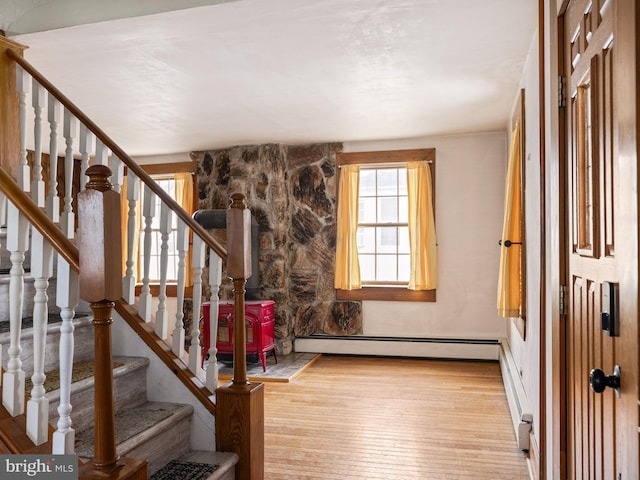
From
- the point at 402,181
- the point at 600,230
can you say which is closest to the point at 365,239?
the point at 402,181

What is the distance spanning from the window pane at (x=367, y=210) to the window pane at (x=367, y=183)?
0.21 ft

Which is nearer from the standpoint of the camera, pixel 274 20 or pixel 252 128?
pixel 274 20

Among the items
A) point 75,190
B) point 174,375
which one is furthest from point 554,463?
point 75,190

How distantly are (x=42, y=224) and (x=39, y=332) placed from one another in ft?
1.26

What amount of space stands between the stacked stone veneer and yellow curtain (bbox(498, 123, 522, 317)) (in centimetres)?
264

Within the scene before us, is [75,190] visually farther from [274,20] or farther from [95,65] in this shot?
[274,20]

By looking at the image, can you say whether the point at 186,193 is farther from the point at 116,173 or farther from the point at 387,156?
the point at 116,173

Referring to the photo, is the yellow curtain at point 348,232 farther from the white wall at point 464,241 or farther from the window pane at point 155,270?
the window pane at point 155,270

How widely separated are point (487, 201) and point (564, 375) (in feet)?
14.6

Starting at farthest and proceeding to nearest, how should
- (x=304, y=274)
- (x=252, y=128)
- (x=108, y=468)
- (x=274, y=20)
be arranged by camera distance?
(x=304, y=274) < (x=252, y=128) < (x=274, y=20) < (x=108, y=468)

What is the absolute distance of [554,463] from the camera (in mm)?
2037

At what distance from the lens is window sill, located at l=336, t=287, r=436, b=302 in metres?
6.29

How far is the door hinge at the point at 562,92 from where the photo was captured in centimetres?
195

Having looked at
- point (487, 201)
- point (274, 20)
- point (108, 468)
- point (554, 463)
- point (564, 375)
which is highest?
point (274, 20)
